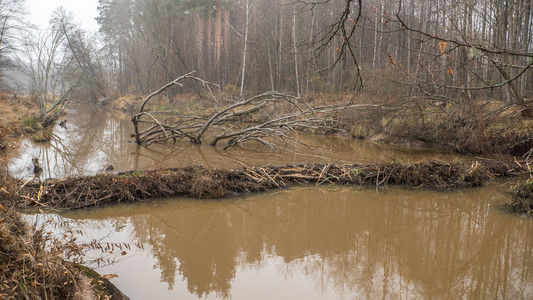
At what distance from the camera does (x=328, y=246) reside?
6.13m

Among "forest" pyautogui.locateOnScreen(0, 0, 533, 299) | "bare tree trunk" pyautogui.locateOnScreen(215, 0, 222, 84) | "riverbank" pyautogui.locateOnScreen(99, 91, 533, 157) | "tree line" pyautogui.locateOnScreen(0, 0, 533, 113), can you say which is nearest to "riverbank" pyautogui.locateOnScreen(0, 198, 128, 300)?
"forest" pyautogui.locateOnScreen(0, 0, 533, 299)

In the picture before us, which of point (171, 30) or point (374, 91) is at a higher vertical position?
point (171, 30)

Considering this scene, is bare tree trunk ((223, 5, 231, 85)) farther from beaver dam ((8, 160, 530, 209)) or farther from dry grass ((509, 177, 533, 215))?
dry grass ((509, 177, 533, 215))

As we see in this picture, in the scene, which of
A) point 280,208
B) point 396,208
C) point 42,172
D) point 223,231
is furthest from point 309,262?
point 42,172

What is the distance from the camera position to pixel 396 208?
8133mm

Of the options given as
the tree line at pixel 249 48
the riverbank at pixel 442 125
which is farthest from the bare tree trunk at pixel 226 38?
the riverbank at pixel 442 125

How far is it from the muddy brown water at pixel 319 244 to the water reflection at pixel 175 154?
1.89m

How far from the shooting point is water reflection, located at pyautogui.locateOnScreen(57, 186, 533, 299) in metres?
4.94

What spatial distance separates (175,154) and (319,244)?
890cm

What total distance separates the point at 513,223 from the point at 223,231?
5519 millimetres

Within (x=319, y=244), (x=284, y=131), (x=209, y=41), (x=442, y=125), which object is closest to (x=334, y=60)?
(x=209, y=41)

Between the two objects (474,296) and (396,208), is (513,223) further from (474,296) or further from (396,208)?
(474,296)

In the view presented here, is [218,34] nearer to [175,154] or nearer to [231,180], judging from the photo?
[175,154]

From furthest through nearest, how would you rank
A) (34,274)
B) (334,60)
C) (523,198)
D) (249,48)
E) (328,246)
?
(249,48) < (334,60) < (523,198) < (328,246) < (34,274)
